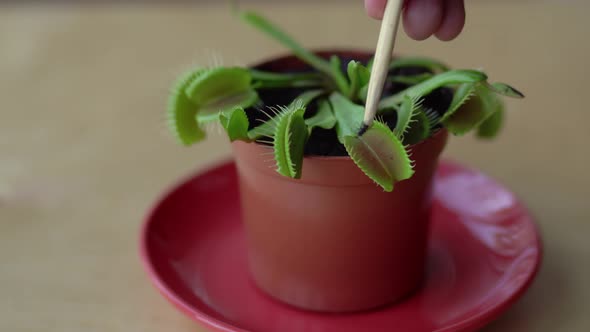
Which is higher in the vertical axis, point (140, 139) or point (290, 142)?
point (290, 142)

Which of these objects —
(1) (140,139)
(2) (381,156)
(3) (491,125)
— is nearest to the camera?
(2) (381,156)

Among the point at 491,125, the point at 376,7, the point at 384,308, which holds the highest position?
the point at 376,7

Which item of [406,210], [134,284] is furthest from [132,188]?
[406,210]

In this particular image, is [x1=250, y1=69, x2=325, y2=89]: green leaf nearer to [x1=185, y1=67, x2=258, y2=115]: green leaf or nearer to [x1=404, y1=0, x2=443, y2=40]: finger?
[x1=185, y1=67, x2=258, y2=115]: green leaf

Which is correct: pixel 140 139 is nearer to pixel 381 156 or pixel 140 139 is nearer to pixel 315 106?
pixel 315 106

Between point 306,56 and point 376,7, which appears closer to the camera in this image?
point 376,7

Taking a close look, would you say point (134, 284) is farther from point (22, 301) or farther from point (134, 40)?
point (134, 40)

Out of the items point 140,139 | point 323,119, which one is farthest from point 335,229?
point 140,139
